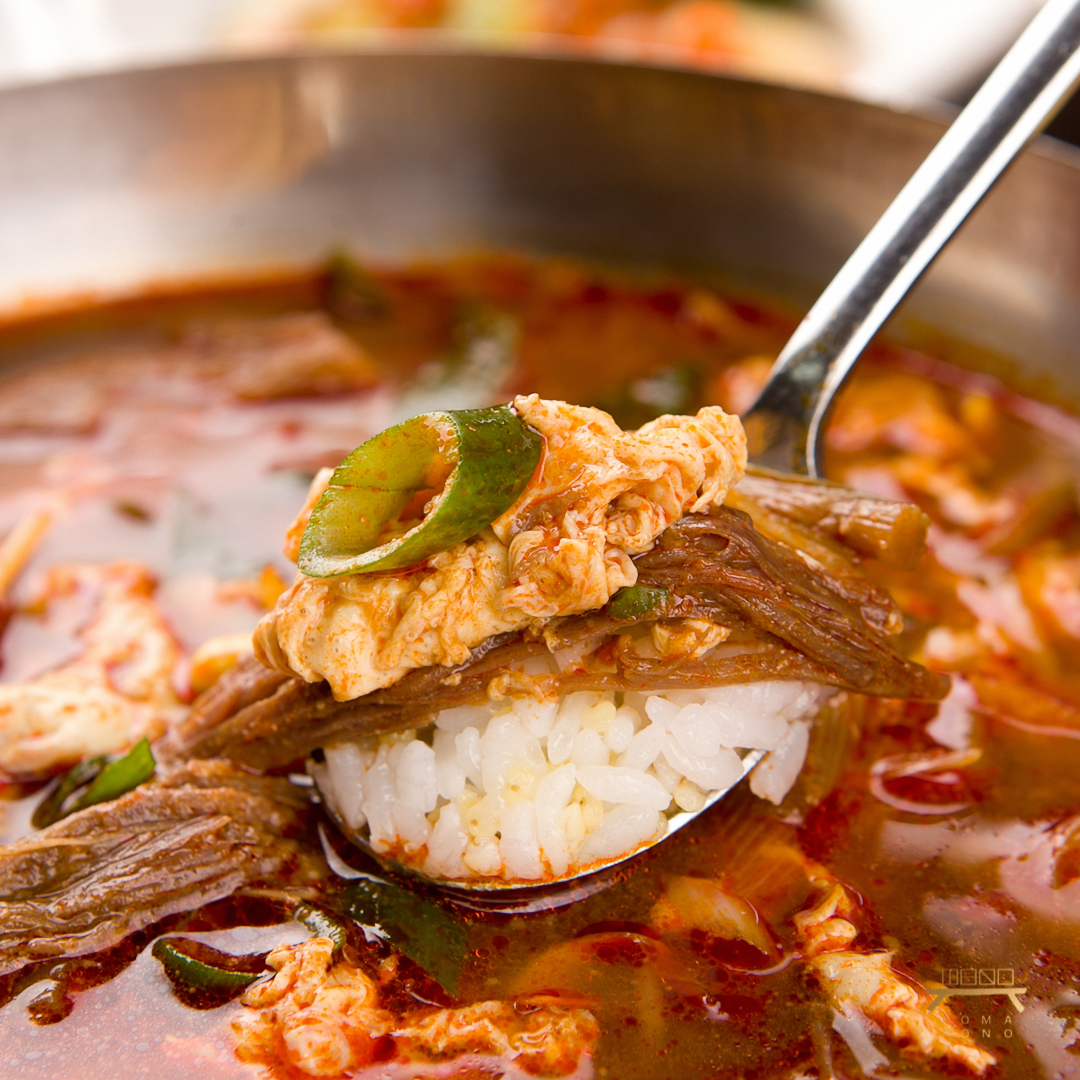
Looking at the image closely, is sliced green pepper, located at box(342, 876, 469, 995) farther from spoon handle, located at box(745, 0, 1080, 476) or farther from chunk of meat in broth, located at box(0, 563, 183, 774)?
spoon handle, located at box(745, 0, 1080, 476)

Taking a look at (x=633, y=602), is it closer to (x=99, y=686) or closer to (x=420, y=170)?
(x=99, y=686)

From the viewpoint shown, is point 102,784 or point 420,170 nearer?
point 102,784

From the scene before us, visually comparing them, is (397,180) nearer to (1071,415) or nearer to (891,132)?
(891,132)

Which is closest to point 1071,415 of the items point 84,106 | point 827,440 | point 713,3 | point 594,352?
point 827,440

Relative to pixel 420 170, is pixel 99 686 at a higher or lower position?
lower

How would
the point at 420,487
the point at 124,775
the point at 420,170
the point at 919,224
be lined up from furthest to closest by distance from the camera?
the point at 420,170
the point at 919,224
the point at 124,775
the point at 420,487

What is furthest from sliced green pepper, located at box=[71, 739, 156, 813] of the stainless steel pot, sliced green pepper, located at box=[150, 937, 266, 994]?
the stainless steel pot

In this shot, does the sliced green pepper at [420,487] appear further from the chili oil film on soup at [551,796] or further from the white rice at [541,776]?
the white rice at [541,776]

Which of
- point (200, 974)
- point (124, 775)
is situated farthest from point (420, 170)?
point (200, 974)

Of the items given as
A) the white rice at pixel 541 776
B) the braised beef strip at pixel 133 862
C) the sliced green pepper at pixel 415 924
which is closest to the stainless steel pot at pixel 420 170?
the white rice at pixel 541 776
